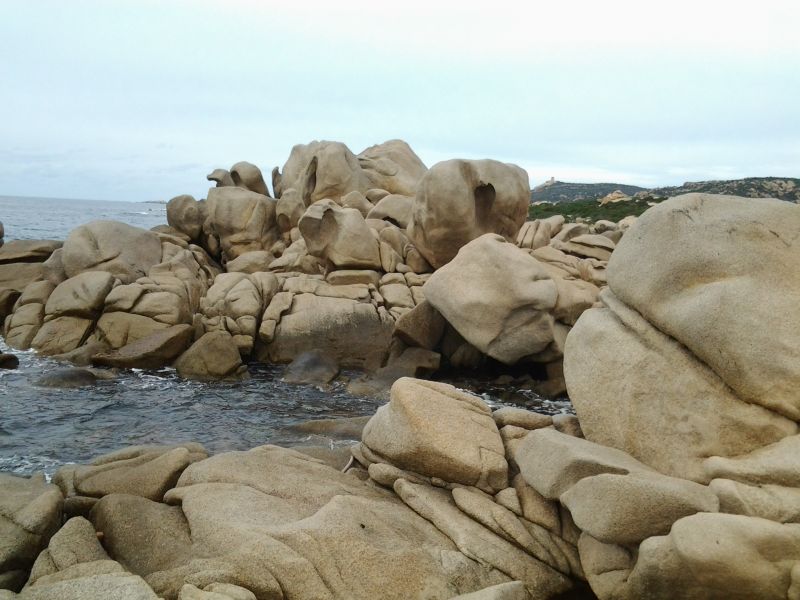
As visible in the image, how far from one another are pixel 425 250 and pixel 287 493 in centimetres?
1508

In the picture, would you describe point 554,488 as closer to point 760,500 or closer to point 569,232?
point 760,500

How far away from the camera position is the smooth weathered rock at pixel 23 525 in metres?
7.07

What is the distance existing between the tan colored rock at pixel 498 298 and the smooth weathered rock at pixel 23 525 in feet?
33.8

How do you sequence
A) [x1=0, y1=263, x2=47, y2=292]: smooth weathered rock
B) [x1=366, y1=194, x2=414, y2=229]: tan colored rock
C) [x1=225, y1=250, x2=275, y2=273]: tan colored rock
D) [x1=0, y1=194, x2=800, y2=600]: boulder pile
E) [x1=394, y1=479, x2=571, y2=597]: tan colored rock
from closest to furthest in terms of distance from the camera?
[x1=0, y1=194, x2=800, y2=600]: boulder pile → [x1=394, y1=479, x2=571, y2=597]: tan colored rock → [x1=0, y1=263, x2=47, y2=292]: smooth weathered rock → [x1=225, y1=250, x2=275, y2=273]: tan colored rock → [x1=366, y1=194, x2=414, y2=229]: tan colored rock

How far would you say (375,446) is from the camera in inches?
380

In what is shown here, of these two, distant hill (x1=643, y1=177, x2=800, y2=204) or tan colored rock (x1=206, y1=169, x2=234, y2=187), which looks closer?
tan colored rock (x1=206, y1=169, x2=234, y2=187)

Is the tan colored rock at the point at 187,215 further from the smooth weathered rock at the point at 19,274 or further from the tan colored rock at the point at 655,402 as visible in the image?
the tan colored rock at the point at 655,402

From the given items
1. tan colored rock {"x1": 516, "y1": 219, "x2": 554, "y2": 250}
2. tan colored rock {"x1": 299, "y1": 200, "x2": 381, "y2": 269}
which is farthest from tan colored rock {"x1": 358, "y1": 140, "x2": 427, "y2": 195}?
tan colored rock {"x1": 299, "y1": 200, "x2": 381, "y2": 269}

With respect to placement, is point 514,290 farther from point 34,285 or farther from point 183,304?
point 34,285

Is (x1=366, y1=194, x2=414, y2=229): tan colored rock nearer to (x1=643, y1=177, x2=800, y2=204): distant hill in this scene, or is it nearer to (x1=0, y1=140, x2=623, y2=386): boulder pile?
(x1=0, y1=140, x2=623, y2=386): boulder pile

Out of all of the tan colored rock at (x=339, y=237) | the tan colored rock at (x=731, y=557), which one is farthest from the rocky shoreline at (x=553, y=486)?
the tan colored rock at (x=339, y=237)

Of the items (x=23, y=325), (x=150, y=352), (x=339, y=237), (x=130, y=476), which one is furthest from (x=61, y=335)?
(x=130, y=476)

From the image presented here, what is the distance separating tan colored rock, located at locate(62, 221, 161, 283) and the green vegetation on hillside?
39073 millimetres

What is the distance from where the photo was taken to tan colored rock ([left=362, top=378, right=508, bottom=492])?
29.3ft
